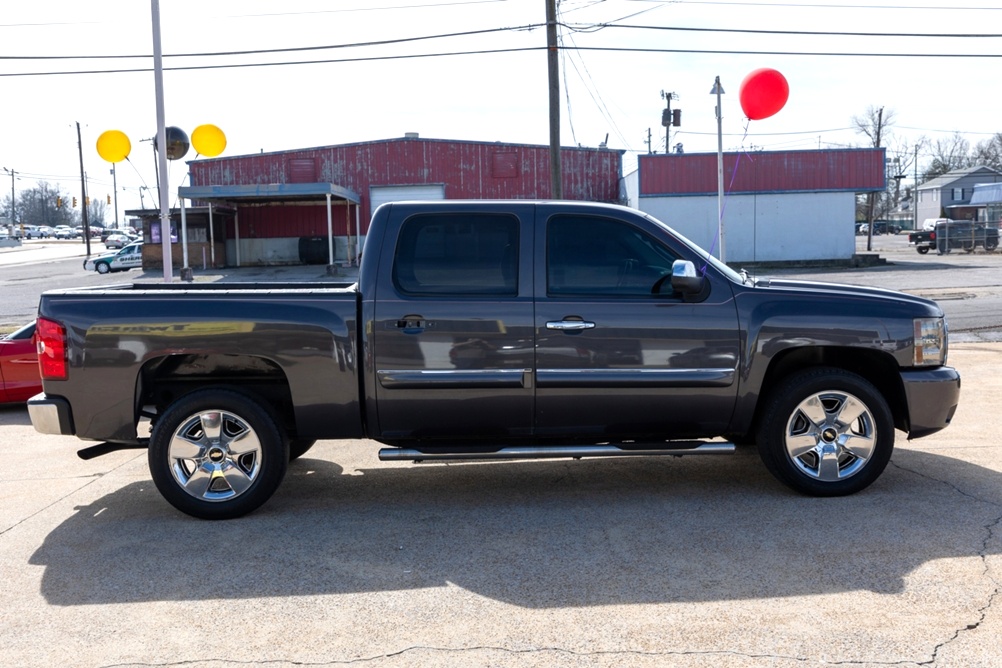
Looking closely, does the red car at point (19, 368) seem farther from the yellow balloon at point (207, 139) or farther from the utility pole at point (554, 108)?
the utility pole at point (554, 108)

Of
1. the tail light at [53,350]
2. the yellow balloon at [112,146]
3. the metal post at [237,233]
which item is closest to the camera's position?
the tail light at [53,350]

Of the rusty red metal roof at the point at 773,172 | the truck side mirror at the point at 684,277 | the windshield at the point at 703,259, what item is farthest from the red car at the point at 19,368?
the rusty red metal roof at the point at 773,172

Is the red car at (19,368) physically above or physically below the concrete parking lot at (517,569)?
above

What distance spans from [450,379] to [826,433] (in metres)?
2.39

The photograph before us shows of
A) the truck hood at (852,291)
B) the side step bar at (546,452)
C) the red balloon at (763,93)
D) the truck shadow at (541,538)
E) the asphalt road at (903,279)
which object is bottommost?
the truck shadow at (541,538)

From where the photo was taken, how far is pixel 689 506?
5953mm

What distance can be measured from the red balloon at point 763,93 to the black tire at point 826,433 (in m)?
5.13

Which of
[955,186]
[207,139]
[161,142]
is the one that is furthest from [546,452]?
[955,186]

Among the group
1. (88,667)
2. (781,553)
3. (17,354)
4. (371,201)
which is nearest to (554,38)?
(17,354)

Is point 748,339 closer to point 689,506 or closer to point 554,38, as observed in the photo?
point 689,506

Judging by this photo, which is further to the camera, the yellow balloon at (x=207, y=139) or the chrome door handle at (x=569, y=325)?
the yellow balloon at (x=207, y=139)

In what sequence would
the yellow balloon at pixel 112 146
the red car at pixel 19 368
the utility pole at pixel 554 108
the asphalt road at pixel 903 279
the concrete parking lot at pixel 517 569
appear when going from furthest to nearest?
the utility pole at pixel 554 108
the asphalt road at pixel 903 279
the yellow balloon at pixel 112 146
the red car at pixel 19 368
the concrete parking lot at pixel 517 569

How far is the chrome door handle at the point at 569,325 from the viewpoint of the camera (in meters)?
5.81

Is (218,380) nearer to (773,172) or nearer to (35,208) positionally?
(773,172)
